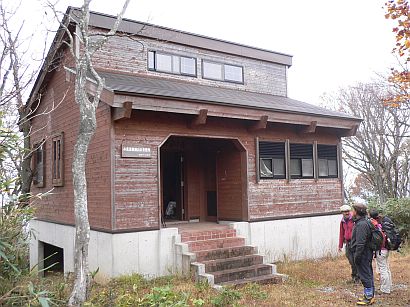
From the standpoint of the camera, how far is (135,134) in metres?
9.02

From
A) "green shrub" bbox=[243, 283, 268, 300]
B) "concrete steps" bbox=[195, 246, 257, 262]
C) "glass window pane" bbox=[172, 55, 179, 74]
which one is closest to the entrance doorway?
"concrete steps" bbox=[195, 246, 257, 262]

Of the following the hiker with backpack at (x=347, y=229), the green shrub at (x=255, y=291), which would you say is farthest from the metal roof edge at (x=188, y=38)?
the green shrub at (x=255, y=291)

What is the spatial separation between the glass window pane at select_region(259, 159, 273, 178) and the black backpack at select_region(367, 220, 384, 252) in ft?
13.8

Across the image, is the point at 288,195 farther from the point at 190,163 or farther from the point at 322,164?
the point at 190,163

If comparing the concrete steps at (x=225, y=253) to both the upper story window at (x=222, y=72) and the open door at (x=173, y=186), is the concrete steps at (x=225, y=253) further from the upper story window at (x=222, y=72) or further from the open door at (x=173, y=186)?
the upper story window at (x=222, y=72)

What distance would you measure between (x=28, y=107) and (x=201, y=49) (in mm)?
5918

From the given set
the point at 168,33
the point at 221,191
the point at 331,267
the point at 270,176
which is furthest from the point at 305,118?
the point at 168,33

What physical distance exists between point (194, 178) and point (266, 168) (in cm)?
218

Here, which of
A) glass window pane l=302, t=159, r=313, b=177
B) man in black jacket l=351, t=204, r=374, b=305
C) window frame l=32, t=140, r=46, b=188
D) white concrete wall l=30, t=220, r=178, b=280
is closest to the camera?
man in black jacket l=351, t=204, r=374, b=305

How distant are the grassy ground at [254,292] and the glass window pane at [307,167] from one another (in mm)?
2918

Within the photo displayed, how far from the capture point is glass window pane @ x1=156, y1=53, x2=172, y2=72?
1212 centimetres

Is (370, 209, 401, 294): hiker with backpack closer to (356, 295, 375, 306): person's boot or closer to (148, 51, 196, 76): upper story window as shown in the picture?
(356, 295, 375, 306): person's boot

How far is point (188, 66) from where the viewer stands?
12.7m

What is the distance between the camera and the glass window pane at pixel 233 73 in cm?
1362
